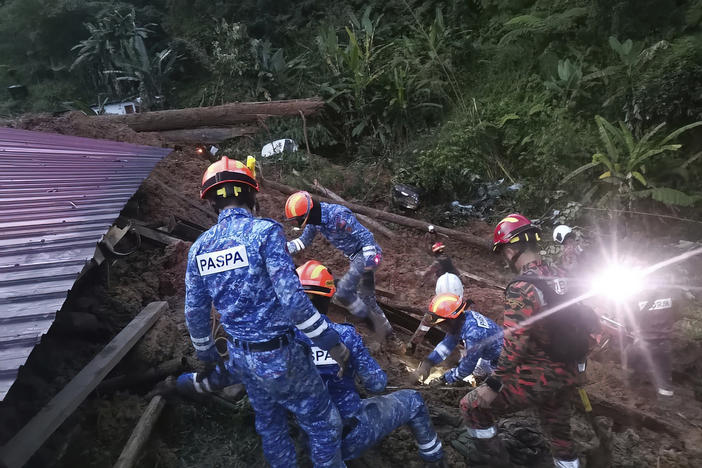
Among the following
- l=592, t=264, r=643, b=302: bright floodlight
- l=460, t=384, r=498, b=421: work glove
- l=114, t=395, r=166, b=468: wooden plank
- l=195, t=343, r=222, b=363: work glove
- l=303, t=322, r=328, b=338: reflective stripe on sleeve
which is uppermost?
l=303, t=322, r=328, b=338: reflective stripe on sleeve

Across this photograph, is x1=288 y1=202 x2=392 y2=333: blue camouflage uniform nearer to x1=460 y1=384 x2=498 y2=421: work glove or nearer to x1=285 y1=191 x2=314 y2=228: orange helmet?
x1=285 y1=191 x2=314 y2=228: orange helmet

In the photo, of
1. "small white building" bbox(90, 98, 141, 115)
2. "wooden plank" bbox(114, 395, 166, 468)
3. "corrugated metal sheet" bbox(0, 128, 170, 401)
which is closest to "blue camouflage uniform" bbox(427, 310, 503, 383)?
"wooden plank" bbox(114, 395, 166, 468)

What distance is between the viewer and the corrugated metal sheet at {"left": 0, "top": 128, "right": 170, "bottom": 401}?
2.44 m

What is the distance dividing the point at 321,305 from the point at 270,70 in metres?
10.6

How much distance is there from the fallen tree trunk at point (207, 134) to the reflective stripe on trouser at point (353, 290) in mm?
6778

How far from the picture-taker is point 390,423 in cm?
360

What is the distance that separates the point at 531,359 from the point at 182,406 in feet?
9.76

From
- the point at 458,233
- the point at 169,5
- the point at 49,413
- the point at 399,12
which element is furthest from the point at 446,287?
the point at 169,5

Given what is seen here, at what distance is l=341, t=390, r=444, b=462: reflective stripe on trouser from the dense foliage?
18.4 feet

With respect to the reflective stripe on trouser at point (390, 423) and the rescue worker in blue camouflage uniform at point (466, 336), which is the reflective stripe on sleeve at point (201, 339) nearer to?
the reflective stripe on trouser at point (390, 423)

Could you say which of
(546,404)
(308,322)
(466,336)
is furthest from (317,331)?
(546,404)

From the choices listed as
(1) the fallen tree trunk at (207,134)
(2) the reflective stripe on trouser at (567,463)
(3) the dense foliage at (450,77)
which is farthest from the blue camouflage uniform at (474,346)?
(1) the fallen tree trunk at (207,134)

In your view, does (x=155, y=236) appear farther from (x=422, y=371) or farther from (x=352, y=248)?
(x=422, y=371)

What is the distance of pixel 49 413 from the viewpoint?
10.2 ft
